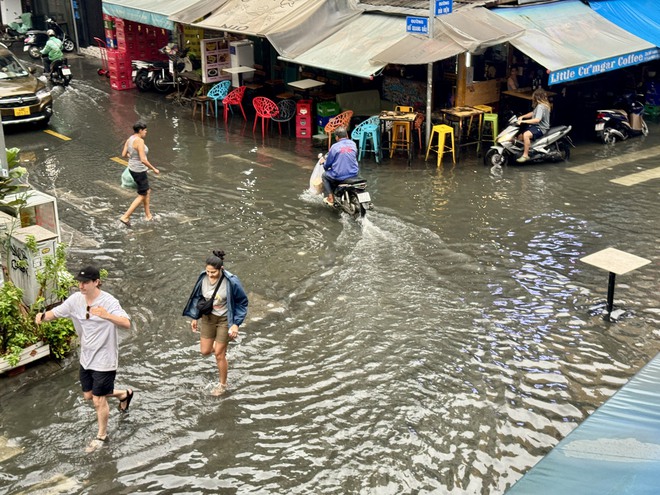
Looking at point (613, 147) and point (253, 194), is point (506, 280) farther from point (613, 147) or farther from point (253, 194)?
point (613, 147)

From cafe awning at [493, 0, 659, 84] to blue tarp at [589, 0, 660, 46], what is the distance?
14.3 inches

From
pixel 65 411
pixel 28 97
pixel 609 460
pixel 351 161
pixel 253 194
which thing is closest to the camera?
pixel 609 460

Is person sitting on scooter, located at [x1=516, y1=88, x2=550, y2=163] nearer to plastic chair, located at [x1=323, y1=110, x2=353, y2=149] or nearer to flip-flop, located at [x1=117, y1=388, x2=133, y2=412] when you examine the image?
plastic chair, located at [x1=323, y1=110, x2=353, y2=149]

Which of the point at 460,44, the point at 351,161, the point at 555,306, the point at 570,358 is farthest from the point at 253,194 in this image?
the point at 570,358

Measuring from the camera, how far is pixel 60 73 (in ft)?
77.3

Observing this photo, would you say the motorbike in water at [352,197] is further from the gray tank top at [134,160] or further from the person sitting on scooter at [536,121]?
the person sitting on scooter at [536,121]

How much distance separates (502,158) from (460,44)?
2315 millimetres

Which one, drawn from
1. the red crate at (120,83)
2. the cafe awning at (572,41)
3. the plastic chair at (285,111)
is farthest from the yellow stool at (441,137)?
the red crate at (120,83)

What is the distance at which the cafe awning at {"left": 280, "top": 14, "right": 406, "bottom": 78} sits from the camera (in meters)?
15.6

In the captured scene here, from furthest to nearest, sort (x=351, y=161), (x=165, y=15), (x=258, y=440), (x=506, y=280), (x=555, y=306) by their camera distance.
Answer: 1. (x=165, y=15)
2. (x=351, y=161)
3. (x=506, y=280)
4. (x=555, y=306)
5. (x=258, y=440)

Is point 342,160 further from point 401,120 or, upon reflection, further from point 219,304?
point 219,304

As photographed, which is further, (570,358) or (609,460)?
(570,358)

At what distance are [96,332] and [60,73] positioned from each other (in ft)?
60.2

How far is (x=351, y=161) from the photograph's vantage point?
12781 mm
